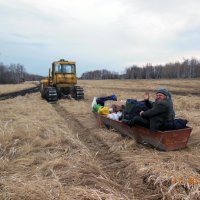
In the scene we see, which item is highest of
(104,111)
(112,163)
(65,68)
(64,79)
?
(65,68)

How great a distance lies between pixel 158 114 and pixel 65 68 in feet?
46.2

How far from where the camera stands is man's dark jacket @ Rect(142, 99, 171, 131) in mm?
7281

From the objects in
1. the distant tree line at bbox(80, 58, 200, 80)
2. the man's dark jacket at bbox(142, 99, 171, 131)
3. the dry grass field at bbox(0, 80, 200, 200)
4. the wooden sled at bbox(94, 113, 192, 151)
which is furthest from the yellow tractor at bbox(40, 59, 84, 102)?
the distant tree line at bbox(80, 58, 200, 80)

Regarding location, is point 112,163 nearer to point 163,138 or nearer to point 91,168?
point 91,168

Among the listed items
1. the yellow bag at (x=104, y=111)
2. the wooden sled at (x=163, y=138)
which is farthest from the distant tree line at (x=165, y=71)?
the wooden sled at (x=163, y=138)

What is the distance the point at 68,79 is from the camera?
21.0m

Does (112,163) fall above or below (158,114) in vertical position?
below

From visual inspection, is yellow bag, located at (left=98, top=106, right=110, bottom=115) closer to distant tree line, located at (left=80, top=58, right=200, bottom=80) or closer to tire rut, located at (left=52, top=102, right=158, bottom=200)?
tire rut, located at (left=52, top=102, right=158, bottom=200)

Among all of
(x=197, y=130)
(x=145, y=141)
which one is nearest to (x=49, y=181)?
(x=145, y=141)

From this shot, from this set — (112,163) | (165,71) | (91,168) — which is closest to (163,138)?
(112,163)

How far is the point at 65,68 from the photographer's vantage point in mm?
20812

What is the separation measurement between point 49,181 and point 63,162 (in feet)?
3.24

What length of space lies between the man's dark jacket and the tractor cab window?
547 inches

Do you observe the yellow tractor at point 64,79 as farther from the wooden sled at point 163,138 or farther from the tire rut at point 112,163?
the wooden sled at point 163,138
